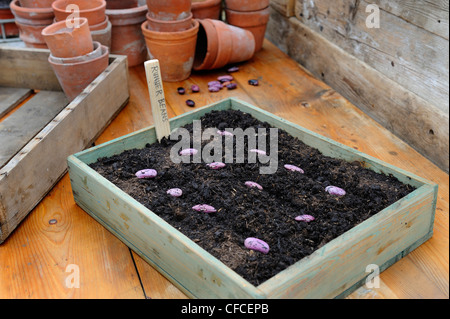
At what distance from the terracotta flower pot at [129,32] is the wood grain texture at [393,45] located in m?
0.96

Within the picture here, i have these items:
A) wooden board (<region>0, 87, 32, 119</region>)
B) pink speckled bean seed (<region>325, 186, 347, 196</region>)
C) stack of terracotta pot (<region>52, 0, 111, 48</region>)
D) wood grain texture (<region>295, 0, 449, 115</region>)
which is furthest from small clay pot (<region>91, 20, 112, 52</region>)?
pink speckled bean seed (<region>325, 186, 347, 196</region>)

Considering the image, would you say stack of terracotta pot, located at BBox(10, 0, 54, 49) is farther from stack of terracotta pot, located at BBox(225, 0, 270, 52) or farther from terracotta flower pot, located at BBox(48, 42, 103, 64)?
stack of terracotta pot, located at BBox(225, 0, 270, 52)

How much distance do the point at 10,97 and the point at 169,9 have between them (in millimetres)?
883

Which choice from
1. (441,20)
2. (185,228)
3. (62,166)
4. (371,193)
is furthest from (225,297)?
(441,20)

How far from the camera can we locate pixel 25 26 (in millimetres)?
2689

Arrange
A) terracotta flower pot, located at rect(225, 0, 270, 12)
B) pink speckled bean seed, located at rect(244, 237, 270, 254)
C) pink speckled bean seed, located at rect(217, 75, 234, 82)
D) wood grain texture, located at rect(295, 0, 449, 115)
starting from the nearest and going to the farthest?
pink speckled bean seed, located at rect(244, 237, 270, 254)
wood grain texture, located at rect(295, 0, 449, 115)
pink speckled bean seed, located at rect(217, 75, 234, 82)
terracotta flower pot, located at rect(225, 0, 270, 12)

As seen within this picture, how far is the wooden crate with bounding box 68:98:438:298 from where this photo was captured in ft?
4.21

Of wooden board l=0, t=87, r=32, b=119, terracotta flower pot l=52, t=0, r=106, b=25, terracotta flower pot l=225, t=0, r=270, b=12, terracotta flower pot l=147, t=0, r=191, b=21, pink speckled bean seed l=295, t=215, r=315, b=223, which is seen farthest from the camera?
terracotta flower pot l=225, t=0, r=270, b=12

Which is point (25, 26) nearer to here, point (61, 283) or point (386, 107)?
point (61, 283)

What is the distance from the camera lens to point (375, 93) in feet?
7.63

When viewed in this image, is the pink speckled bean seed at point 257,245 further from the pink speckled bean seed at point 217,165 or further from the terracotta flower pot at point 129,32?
the terracotta flower pot at point 129,32

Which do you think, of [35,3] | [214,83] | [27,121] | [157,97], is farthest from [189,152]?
[35,3]

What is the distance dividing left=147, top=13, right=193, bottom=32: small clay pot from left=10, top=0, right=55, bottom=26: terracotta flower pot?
0.50 meters

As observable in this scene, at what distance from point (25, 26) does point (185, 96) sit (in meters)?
0.90
